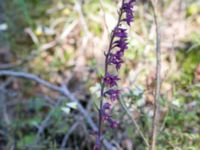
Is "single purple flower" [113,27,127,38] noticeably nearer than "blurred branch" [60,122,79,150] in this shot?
Yes

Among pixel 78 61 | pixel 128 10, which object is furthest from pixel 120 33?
pixel 78 61

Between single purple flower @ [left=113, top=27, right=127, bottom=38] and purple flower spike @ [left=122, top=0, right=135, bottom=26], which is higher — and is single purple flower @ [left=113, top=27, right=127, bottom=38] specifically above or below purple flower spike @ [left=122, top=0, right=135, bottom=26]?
below

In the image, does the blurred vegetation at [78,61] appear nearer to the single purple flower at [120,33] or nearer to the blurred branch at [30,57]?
the blurred branch at [30,57]

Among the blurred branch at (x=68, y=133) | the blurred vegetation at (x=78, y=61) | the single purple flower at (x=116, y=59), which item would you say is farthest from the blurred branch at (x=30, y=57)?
the single purple flower at (x=116, y=59)

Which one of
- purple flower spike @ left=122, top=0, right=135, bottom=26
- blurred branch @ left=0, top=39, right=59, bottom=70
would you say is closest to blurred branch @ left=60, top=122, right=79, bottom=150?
blurred branch @ left=0, top=39, right=59, bottom=70

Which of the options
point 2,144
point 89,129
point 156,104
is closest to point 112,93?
point 156,104

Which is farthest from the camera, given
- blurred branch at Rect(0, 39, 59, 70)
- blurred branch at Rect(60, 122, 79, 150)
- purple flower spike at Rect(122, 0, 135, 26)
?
blurred branch at Rect(0, 39, 59, 70)

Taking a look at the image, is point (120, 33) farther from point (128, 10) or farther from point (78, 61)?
point (78, 61)

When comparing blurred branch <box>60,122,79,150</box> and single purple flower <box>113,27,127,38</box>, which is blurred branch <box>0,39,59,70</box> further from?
single purple flower <box>113,27,127,38</box>

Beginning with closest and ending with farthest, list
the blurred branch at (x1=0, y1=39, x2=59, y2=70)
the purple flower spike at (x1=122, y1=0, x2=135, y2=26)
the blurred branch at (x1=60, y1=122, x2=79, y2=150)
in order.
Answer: the purple flower spike at (x1=122, y1=0, x2=135, y2=26)
the blurred branch at (x1=60, y1=122, x2=79, y2=150)
the blurred branch at (x1=0, y1=39, x2=59, y2=70)

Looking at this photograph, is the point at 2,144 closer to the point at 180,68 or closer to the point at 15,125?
the point at 15,125
